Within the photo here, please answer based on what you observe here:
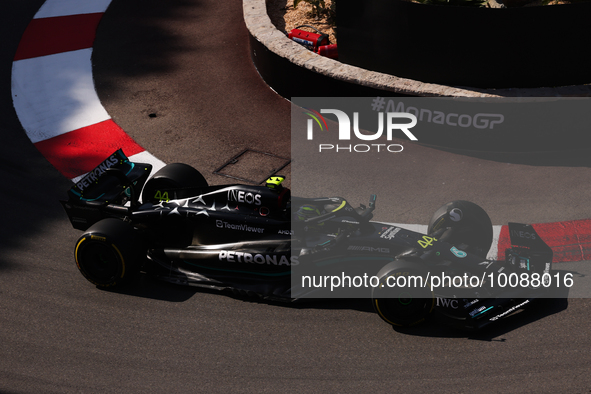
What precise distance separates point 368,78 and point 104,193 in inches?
145

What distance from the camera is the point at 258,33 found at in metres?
8.96

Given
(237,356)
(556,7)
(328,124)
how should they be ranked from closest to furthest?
(237,356)
(556,7)
(328,124)

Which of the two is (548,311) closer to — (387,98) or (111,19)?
(387,98)

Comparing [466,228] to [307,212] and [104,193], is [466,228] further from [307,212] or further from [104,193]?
[104,193]

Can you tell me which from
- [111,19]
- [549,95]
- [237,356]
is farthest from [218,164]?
[111,19]

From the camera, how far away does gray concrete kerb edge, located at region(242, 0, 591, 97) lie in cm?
705

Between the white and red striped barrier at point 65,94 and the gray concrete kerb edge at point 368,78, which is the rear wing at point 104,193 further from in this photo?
the gray concrete kerb edge at point 368,78

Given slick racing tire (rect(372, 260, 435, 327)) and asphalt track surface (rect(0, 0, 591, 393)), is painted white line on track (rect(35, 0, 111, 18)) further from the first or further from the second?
slick racing tire (rect(372, 260, 435, 327))

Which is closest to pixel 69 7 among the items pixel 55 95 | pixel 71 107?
pixel 55 95

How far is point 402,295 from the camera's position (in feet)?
15.7

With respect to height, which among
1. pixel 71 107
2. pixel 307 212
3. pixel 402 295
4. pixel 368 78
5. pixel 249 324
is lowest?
pixel 249 324

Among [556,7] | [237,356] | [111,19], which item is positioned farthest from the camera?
[111,19]

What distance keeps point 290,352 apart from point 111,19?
877 cm

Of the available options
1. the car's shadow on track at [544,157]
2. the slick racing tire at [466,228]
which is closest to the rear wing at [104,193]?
the slick racing tire at [466,228]
